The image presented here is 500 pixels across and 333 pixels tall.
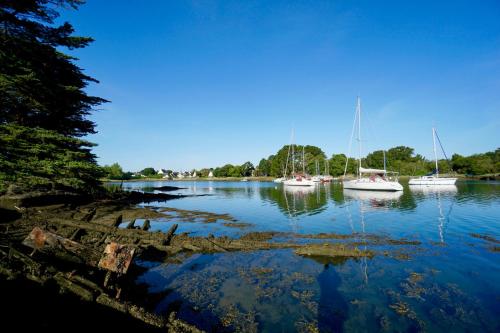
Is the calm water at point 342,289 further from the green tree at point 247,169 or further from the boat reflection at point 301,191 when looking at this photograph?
the green tree at point 247,169

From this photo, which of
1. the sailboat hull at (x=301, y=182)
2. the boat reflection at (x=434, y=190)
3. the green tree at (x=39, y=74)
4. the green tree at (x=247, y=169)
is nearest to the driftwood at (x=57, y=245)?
the green tree at (x=39, y=74)

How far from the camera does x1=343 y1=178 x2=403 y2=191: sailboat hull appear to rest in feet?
175

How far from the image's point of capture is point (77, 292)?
6.37m

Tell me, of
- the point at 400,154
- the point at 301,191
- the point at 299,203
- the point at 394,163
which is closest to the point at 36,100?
the point at 299,203

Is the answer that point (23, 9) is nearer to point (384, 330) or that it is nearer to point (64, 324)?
point (64, 324)

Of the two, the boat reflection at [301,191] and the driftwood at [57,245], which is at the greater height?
the driftwood at [57,245]

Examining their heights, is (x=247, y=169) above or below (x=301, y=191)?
above

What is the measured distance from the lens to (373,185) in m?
55.8

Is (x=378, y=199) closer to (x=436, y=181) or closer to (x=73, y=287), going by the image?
(x=436, y=181)

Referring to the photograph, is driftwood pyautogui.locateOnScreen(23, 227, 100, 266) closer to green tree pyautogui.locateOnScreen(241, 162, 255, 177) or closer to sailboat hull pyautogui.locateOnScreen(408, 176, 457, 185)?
sailboat hull pyautogui.locateOnScreen(408, 176, 457, 185)

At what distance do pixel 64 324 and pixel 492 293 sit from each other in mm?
13196

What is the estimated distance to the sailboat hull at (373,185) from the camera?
5341 cm

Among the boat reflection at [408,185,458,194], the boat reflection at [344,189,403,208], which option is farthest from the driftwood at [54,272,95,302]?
the boat reflection at [408,185,458,194]

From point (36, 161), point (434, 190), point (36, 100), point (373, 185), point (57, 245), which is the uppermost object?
point (36, 100)
